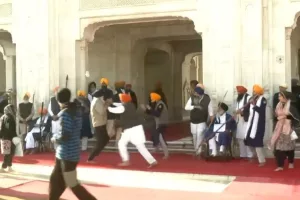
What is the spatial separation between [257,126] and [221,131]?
84 centimetres

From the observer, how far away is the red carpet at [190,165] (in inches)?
334

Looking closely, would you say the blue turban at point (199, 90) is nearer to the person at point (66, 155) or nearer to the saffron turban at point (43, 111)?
the saffron turban at point (43, 111)

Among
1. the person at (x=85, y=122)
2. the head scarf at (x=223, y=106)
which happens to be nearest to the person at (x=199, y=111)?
the head scarf at (x=223, y=106)

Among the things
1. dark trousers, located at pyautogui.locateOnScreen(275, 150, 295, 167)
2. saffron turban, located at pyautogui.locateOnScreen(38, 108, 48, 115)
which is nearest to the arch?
saffron turban, located at pyautogui.locateOnScreen(38, 108, 48, 115)

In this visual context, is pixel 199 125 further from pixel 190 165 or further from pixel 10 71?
pixel 10 71

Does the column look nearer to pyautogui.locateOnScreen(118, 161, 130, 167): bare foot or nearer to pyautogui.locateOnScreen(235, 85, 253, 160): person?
pyautogui.locateOnScreen(235, 85, 253, 160): person

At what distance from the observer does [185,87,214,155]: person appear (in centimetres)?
998

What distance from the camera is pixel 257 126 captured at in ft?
30.0

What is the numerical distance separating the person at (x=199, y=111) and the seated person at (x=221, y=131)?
0.54 feet

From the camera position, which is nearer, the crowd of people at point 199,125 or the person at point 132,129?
the crowd of people at point 199,125

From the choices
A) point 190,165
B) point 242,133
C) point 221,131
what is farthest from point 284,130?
point 190,165

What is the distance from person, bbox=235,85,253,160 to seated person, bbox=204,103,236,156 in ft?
0.48

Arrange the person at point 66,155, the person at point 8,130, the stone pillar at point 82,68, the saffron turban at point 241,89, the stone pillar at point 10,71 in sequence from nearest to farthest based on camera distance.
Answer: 1. the person at point 66,155
2. the person at point 8,130
3. the saffron turban at point 241,89
4. the stone pillar at point 82,68
5. the stone pillar at point 10,71

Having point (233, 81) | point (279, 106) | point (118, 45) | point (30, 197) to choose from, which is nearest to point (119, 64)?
point (118, 45)
